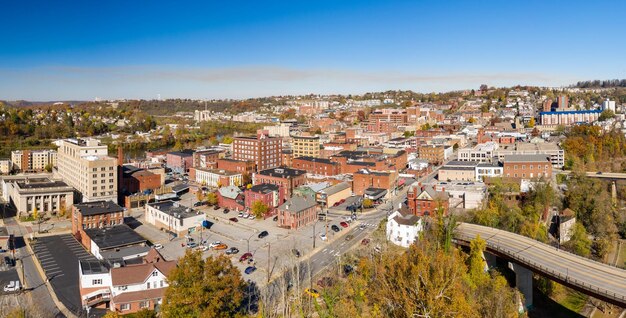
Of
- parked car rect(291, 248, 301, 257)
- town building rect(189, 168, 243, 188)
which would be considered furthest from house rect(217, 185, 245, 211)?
parked car rect(291, 248, 301, 257)

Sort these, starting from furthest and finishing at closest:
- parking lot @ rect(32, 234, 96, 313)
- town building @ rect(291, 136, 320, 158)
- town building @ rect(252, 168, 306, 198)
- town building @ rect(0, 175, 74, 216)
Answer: town building @ rect(291, 136, 320, 158), town building @ rect(252, 168, 306, 198), town building @ rect(0, 175, 74, 216), parking lot @ rect(32, 234, 96, 313)

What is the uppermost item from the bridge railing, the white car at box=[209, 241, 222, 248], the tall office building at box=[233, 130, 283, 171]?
the tall office building at box=[233, 130, 283, 171]

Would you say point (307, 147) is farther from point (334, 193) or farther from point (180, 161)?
point (334, 193)

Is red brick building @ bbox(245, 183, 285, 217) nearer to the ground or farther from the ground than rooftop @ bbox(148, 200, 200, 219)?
farther from the ground

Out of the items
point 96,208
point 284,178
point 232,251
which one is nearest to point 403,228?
point 232,251

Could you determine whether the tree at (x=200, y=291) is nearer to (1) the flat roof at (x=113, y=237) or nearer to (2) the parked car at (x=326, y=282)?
(2) the parked car at (x=326, y=282)

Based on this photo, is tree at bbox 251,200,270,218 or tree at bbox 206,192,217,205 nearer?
tree at bbox 251,200,270,218

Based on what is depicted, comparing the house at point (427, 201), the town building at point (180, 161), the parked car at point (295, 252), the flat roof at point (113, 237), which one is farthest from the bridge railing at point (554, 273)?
the town building at point (180, 161)

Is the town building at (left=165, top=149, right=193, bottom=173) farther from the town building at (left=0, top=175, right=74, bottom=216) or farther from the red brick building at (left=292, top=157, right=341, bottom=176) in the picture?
the town building at (left=0, top=175, right=74, bottom=216)
